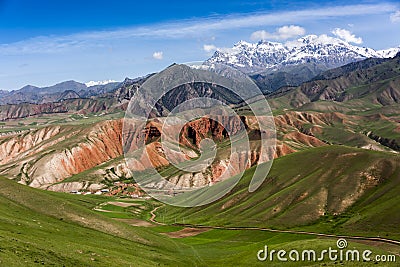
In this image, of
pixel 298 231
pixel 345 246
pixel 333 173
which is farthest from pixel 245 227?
pixel 345 246

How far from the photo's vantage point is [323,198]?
148 meters

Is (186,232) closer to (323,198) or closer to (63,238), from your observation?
(323,198)

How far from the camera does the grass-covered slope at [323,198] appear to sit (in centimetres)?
12525

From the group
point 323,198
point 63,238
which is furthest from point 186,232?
point 63,238

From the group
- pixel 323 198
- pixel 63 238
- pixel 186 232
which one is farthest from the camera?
pixel 323 198

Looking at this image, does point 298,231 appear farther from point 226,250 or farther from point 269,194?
point 269,194

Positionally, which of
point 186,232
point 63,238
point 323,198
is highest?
point 323,198

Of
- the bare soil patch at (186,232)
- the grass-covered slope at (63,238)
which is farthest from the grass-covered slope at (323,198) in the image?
the grass-covered slope at (63,238)

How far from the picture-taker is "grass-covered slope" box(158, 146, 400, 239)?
125250 mm

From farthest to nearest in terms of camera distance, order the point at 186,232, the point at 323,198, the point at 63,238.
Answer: the point at 323,198 < the point at 186,232 < the point at 63,238

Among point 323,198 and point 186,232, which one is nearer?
point 186,232

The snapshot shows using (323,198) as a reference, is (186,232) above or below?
below

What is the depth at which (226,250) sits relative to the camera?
106125 millimetres

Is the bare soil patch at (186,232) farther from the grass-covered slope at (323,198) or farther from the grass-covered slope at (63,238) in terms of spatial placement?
the grass-covered slope at (63,238)
